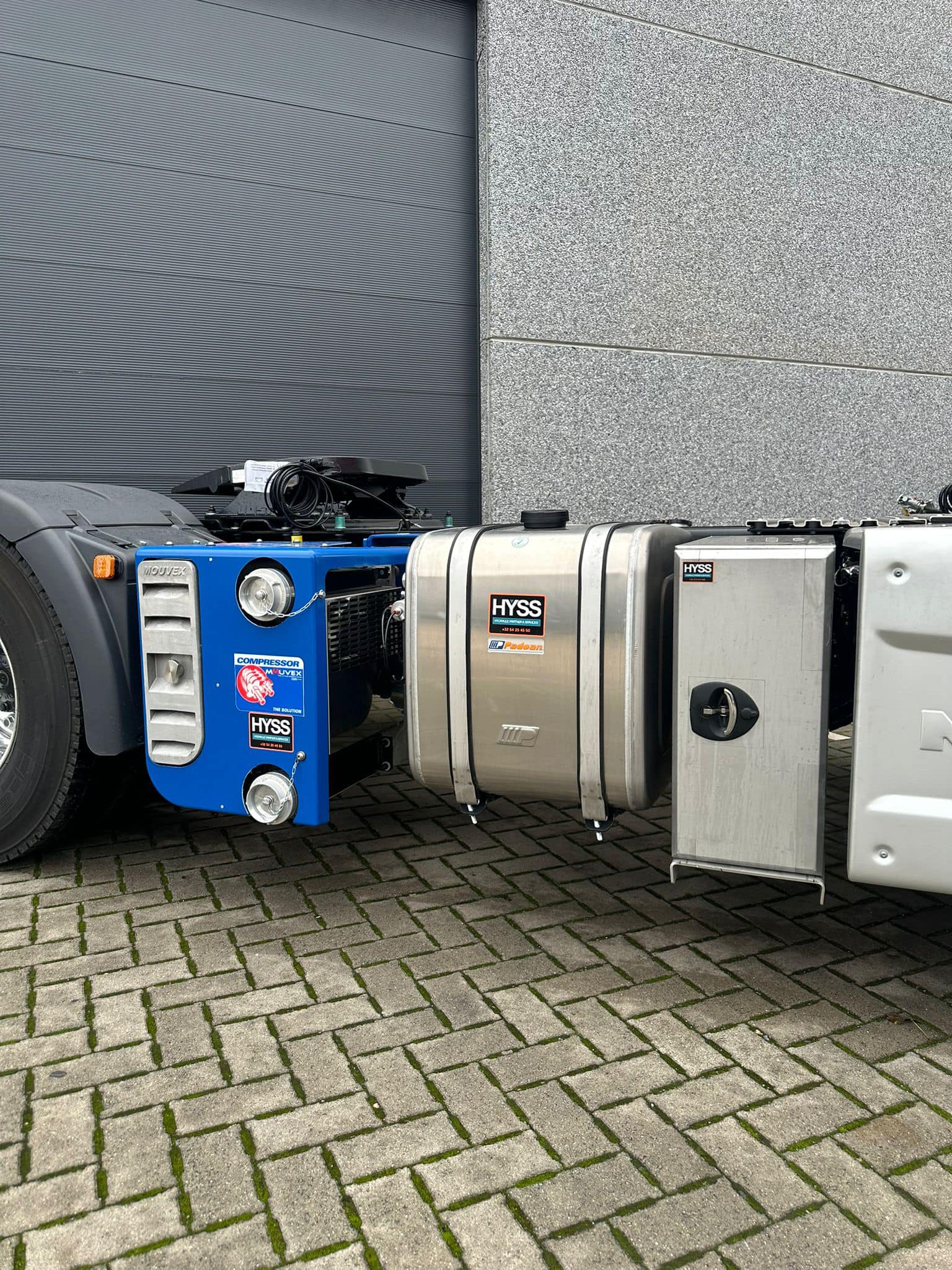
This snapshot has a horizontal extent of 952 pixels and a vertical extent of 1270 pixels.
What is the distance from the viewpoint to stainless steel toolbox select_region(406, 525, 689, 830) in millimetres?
2951

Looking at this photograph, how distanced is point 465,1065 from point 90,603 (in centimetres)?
203

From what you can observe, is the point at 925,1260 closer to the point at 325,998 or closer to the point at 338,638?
the point at 325,998

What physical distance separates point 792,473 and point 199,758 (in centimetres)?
626

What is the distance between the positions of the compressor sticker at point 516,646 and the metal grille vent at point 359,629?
1.71ft

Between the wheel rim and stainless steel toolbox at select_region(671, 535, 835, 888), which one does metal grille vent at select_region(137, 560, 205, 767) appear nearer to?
the wheel rim

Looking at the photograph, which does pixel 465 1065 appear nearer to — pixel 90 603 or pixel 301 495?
pixel 90 603

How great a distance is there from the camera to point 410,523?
4.29 metres

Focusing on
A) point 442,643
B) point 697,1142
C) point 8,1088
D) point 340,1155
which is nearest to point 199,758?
point 442,643

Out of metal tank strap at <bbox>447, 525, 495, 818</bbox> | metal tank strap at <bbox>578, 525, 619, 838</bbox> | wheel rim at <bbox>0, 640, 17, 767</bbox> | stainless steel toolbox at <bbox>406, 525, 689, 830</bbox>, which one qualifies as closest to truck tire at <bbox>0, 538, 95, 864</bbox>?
wheel rim at <bbox>0, 640, 17, 767</bbox>

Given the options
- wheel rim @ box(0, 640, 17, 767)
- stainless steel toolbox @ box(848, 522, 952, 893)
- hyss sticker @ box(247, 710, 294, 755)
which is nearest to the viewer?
stainless steel toolbox @ box(848, 522, 952, 893)

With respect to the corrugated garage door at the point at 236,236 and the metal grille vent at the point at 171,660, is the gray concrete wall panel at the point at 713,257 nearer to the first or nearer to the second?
the corrugated garage door at the point at 236,236

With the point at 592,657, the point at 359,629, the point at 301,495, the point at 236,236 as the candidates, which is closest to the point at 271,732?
the point at 359,629

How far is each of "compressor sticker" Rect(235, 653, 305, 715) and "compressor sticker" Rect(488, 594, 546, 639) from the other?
0.64 metres

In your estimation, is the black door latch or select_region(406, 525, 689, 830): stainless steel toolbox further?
select_region(406, 525, 689, 830): stainless steel toolbox
